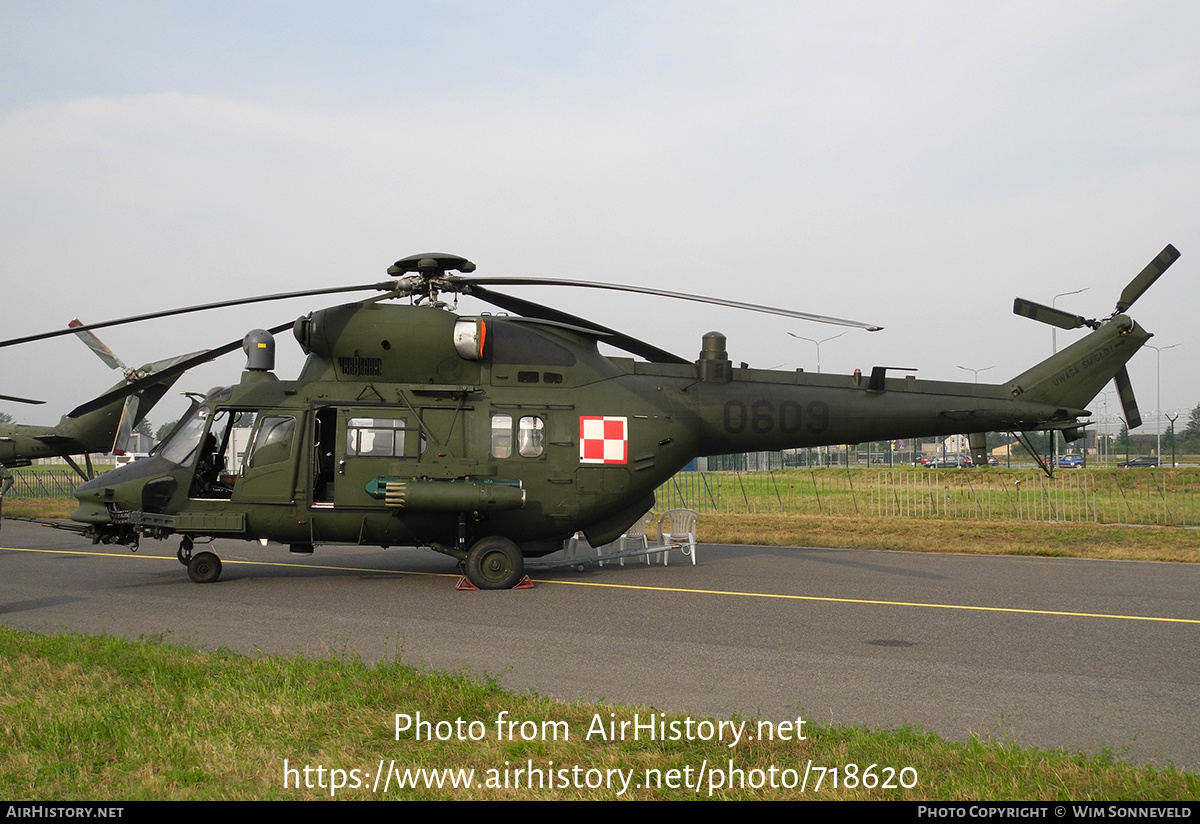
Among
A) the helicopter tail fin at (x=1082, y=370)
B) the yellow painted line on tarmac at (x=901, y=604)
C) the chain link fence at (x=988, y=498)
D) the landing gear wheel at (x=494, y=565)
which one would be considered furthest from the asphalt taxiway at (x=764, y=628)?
the chain link fence at (x=988, y=498)

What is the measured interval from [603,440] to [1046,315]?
760 centimetres

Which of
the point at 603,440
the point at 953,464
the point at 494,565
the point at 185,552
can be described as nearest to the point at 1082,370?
the point at 603,440

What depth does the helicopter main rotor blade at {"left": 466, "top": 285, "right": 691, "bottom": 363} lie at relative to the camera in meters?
13.1

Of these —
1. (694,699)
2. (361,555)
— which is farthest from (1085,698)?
(361,555)

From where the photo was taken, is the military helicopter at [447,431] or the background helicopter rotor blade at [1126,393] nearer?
the military helicopter at [447,431]

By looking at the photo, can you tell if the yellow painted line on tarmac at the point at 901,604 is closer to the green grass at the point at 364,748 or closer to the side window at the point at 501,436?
the side window at the point at 501,436

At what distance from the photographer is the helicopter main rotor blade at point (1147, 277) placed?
13961 mm

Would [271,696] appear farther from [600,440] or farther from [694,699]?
[600,440]

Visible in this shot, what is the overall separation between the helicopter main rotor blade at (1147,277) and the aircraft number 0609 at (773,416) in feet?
17.1

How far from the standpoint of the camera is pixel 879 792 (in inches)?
180

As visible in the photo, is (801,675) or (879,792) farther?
(801,675)

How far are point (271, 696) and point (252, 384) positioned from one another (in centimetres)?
807

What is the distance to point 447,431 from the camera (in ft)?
43.0

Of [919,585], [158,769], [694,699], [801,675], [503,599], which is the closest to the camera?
[158,769]
